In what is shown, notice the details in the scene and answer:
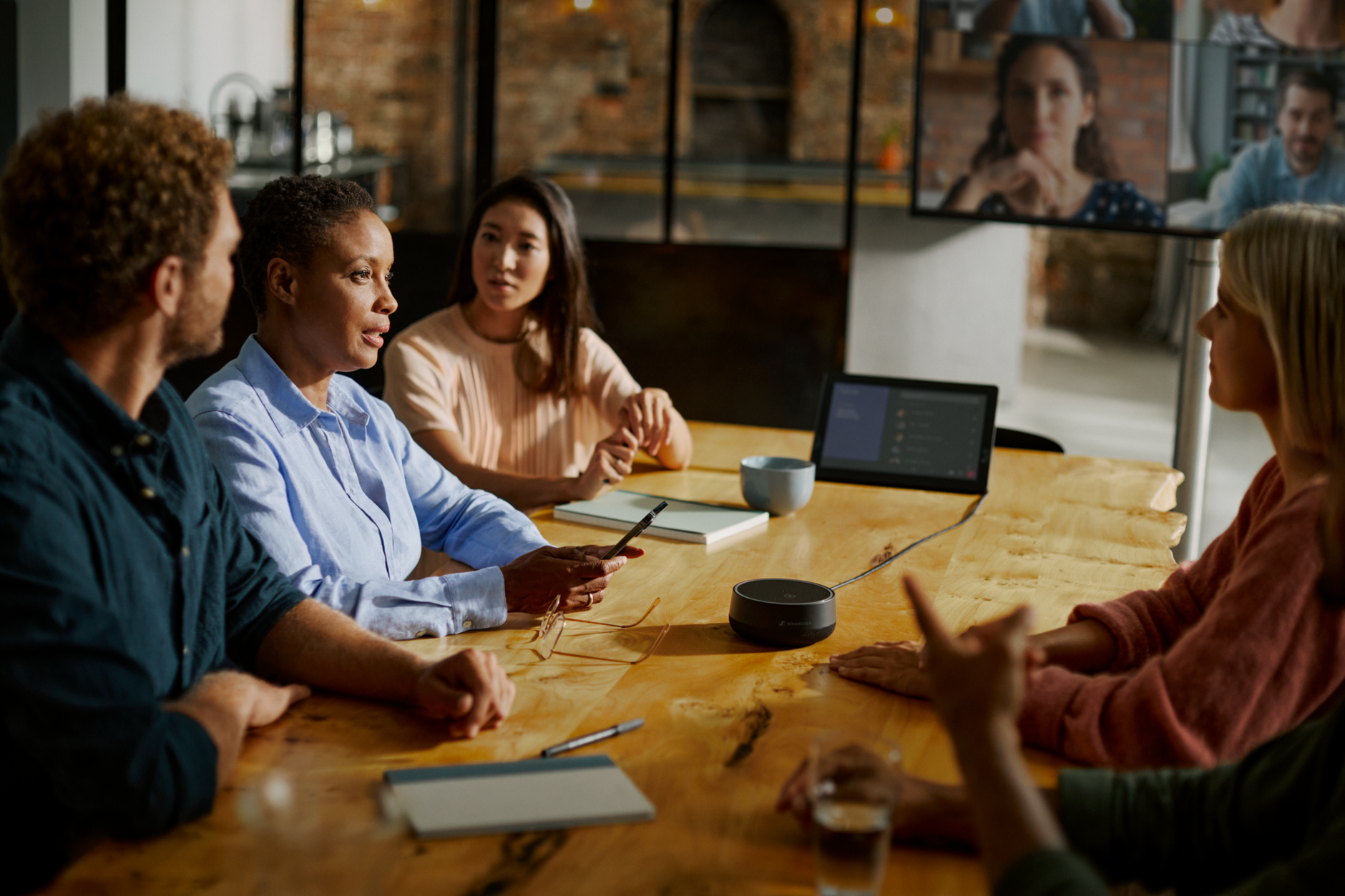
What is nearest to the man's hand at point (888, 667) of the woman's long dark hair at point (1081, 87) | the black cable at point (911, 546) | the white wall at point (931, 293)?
the black cable at point (911, 546)

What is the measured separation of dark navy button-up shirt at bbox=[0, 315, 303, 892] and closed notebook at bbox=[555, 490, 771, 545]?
0.88m

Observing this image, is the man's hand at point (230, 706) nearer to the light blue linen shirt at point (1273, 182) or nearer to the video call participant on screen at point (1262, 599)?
the video call participant on screen at point (1262, 599)

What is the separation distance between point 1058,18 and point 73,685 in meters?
3.74

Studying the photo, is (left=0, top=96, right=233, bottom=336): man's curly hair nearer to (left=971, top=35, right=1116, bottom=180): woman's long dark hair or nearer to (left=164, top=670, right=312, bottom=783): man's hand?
(left=164, top=670, right=312, bottom=783): man's hand

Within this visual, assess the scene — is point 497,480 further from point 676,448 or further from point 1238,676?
point 1238,676

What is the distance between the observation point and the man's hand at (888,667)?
4.46ft

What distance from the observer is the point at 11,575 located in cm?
96

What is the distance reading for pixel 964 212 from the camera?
414 centimetres

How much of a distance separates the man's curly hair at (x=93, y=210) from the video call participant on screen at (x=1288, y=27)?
3520 mm

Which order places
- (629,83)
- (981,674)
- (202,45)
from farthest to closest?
(629,83)
(202,45)
(981,674)

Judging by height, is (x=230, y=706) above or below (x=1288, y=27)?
below

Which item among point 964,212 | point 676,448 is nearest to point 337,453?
point 676,448

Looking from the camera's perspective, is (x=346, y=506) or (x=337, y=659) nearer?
(x=337, y=659)

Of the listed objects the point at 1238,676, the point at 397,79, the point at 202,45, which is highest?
the point at 397,79
